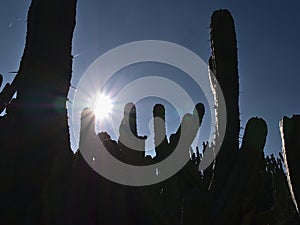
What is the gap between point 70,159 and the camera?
354 cm

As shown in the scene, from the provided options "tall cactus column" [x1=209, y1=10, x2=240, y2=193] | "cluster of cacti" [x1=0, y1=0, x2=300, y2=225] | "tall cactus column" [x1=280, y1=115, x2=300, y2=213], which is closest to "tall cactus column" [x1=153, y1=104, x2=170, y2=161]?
"cluster of cacti" [x1=0, y1=0, x2=300, y2=225]

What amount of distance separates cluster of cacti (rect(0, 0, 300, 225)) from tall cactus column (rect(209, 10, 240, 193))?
0.04ft

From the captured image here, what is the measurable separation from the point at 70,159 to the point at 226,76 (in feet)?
7.93

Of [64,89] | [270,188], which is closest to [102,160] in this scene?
[64,89]

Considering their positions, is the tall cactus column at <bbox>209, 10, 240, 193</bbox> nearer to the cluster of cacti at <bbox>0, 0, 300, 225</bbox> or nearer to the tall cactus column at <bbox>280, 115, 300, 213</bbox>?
the cluster of cacti at <bbox>0, 0, 300, 225</bbox>

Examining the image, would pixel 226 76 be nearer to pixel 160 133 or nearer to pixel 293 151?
pixel 293 151

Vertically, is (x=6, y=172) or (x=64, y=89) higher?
(x=64, y=89)

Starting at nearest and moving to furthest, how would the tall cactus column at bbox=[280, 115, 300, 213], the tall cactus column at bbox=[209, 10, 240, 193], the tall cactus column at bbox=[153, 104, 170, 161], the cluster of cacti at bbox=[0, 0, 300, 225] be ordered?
1. the cluster of cacti at bbox=[0, 0, 300, 225]
2. the tall cactus column at bbox=[280, 115, 300, 213]
3. the tall cactus column at bbox=[209, 10, 240, 193]
4. the tall cactus column at bbox=[153, 104, 170, 161]

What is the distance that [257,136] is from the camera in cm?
421

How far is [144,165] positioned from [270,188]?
5.41 m

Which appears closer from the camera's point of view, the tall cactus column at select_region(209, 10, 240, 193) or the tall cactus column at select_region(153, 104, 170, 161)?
the tall cactus column at select_region(209, 10, 240, 193)

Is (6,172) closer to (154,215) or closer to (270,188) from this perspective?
(154,215)

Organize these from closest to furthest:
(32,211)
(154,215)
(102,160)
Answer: (32,211) < (154,215) < (102,160)

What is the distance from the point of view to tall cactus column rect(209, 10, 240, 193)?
463 centimetres
